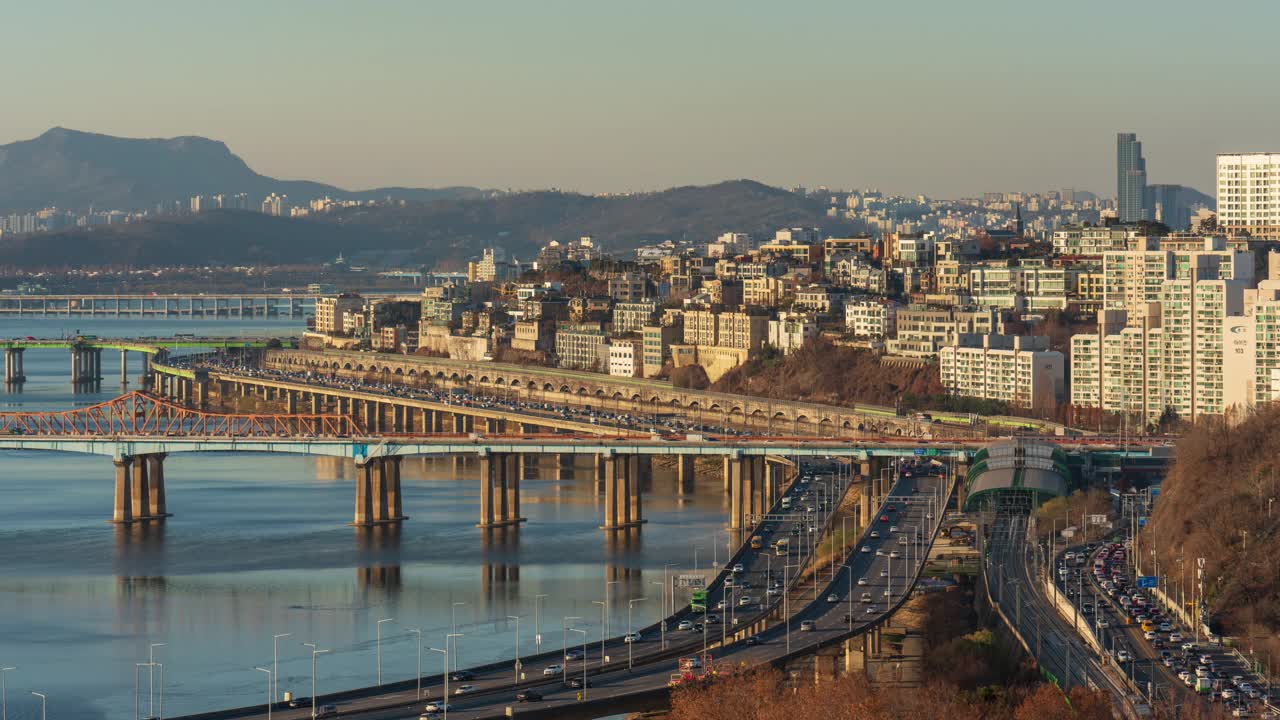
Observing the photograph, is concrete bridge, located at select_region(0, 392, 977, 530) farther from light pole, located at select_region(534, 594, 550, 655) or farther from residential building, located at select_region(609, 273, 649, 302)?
residential building, located at select_region(609, 273, 649, 302)

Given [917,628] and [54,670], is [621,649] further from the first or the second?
[54,670]

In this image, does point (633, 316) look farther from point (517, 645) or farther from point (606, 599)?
point (517, 645)

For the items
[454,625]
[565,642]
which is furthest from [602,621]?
[565,642]

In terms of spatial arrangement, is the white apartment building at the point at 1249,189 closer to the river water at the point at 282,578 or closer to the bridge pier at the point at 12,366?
the river water at the point at 282,578

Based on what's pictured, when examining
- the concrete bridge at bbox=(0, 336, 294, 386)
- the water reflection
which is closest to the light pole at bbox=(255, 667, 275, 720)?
the water reflection

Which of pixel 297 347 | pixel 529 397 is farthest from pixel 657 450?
pixel 297 347

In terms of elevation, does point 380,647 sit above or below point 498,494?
below
